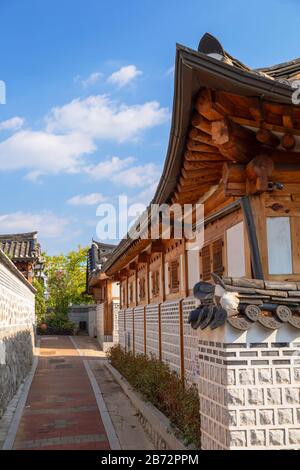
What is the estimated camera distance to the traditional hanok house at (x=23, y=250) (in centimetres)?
2973

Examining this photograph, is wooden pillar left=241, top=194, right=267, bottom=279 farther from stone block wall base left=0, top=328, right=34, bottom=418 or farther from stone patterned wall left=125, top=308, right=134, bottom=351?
stone patterned wall left=125, top=308, right=134, bottom=351

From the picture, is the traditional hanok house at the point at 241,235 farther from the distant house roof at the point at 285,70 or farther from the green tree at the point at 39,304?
the green tree at the point at 39,304

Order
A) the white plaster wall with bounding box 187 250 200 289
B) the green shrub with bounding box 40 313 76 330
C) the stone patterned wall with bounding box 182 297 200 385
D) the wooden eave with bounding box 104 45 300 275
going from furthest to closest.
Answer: the green shrub with bounding box 40 313 76 330 < the white plaster wall with bounding box 187 250 200 289 < the stone patterned wall with bounding box 182 297 200 385 < the wooden eave with bounding box 104 45 300 275

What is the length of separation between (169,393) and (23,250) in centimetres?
2283

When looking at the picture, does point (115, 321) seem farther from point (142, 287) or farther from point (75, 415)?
point (75, 415)

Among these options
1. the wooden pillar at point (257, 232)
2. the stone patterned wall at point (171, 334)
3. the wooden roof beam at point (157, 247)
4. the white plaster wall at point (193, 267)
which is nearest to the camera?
the wooden pillar at point (257, 232)

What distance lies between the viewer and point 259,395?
4469 millimetres

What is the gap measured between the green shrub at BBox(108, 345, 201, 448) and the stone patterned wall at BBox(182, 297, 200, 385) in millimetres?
233

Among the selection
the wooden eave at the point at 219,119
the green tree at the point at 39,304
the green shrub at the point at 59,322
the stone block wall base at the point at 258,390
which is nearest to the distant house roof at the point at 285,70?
the wooden eave at the point at 219,119

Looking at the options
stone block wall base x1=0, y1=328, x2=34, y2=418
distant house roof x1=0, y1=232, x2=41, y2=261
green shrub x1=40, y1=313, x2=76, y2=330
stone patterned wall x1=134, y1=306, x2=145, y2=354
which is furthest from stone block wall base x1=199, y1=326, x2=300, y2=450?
green shrub x1=40, y1=313, x2=76, y2=330

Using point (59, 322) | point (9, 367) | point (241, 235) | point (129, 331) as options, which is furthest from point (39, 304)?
point (241, 235)

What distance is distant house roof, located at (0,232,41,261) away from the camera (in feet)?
97.5

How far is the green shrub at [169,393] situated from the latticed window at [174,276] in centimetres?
173

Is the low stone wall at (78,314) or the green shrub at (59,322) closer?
the green shrub at (59,322)
